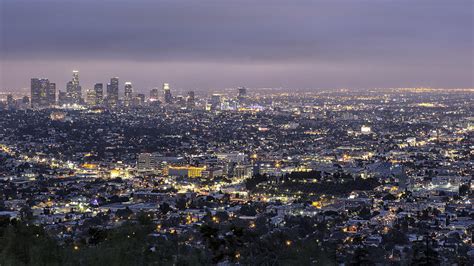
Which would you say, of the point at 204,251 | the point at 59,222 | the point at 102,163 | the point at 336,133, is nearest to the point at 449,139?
the point at 336,133

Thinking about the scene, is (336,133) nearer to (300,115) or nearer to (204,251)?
(300,115)

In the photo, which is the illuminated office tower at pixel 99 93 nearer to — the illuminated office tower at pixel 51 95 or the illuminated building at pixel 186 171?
the illuminated office tower at pixel 51 95

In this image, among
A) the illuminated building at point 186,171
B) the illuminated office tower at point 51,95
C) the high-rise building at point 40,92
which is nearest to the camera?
the illuminated building at point 186,171

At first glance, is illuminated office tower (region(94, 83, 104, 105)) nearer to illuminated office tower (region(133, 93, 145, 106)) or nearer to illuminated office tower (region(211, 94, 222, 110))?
illuminated office tower (region(133, 93, 145, 106))

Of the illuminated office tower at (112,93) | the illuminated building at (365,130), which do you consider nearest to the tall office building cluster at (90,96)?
the illuminated office tower at (112,93)

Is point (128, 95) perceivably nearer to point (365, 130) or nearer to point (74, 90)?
point (74, 90)
